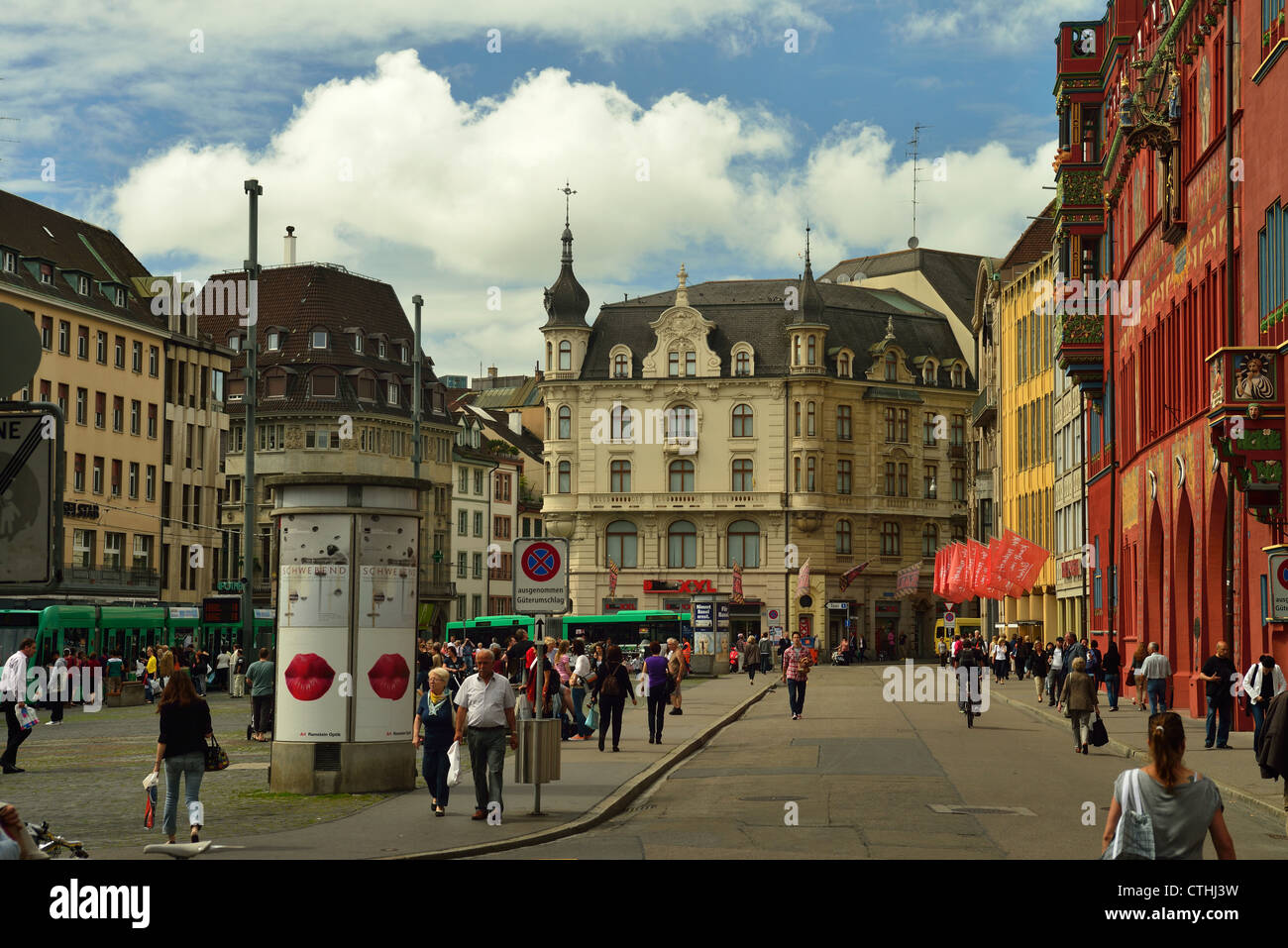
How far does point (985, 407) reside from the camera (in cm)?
9244

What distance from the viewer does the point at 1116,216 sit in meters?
50.9

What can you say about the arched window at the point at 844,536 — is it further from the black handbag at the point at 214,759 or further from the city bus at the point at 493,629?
the black handbag at the point at 214,759

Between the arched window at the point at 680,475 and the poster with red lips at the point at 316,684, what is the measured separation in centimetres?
8210

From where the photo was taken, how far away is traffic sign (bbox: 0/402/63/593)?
6395 mm

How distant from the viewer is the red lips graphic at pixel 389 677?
20984mm

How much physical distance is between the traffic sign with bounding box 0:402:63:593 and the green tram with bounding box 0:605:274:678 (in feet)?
130

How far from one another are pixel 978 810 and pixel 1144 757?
9400mm

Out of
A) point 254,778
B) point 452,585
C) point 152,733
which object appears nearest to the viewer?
point 254,778

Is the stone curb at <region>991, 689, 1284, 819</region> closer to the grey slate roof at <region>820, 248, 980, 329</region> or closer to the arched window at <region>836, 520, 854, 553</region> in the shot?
the arched window at <region>836, 520, 854, 553</region>

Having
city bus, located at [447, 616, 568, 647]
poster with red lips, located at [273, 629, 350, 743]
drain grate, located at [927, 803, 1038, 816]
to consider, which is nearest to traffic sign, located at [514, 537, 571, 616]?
poster with red lips, located at [273, 629, 350, 743]

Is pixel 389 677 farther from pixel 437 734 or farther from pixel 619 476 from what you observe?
pixel 619 476
